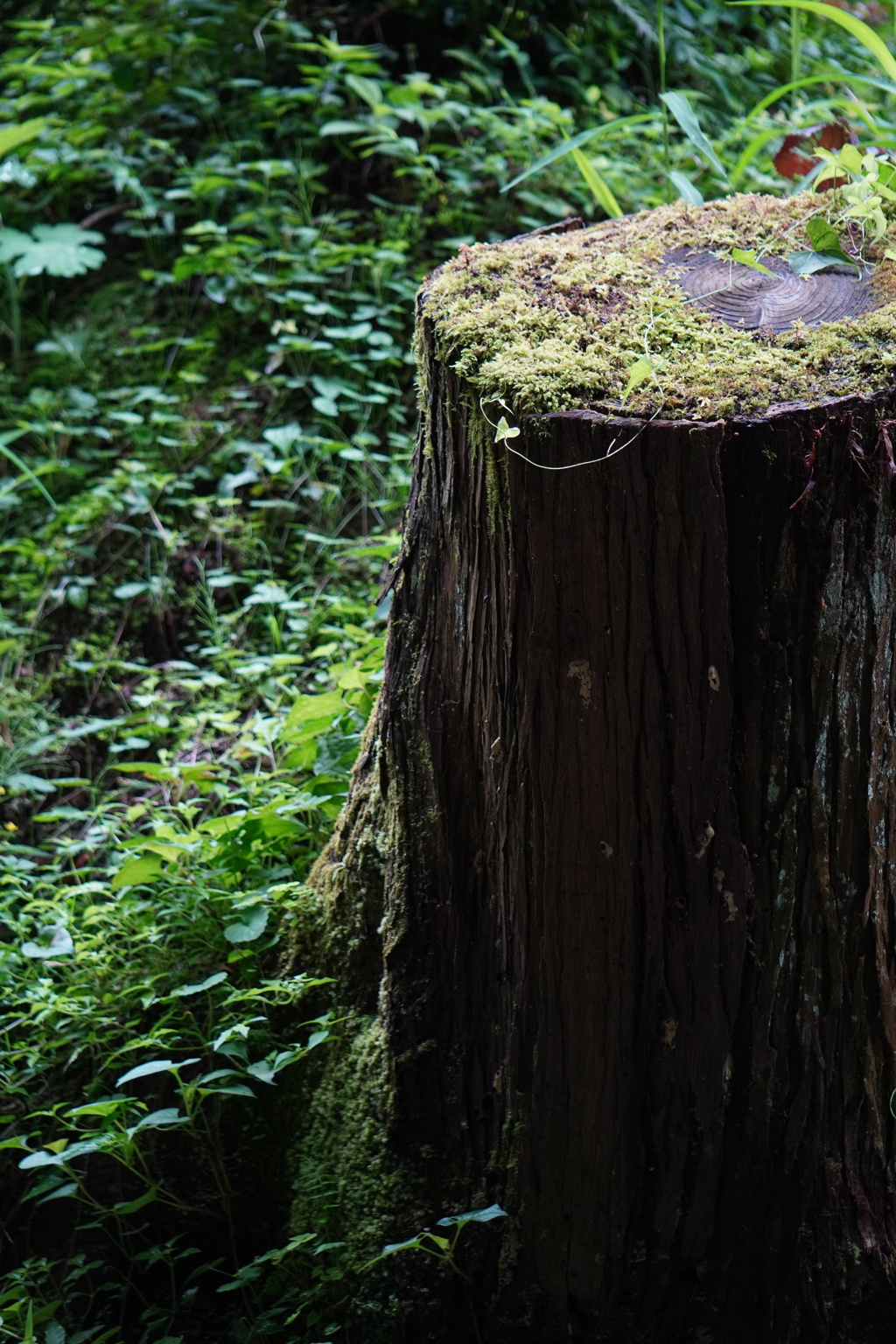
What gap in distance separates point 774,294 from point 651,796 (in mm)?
774

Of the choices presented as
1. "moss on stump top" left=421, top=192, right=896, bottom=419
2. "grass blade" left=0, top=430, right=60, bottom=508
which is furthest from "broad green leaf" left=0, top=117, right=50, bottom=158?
"moss on stump top" left=421, top=192, right=896, bottom=419

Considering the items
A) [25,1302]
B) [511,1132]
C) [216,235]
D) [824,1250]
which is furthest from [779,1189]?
[216,235]

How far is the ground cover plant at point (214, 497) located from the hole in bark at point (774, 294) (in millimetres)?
504

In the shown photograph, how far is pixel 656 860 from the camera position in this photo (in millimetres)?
1492

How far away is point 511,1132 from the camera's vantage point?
5.46 feet

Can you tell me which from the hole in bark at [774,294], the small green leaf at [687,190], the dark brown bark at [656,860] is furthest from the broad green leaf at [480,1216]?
the small green leaf at [687,190]

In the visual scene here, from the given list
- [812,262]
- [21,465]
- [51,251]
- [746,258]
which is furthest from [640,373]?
[51,251]

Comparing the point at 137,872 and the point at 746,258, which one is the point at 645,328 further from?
the point at 137,872

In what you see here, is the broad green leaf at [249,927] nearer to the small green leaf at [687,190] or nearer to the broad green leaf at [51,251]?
the small green leaf at [687,190]

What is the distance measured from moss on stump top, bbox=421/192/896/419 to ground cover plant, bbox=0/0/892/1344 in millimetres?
400

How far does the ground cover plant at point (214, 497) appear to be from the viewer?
195cm

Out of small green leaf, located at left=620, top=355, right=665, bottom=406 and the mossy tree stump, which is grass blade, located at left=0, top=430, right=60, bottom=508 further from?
small green leaf, located at left=620, top=355, right=665, bottom=406

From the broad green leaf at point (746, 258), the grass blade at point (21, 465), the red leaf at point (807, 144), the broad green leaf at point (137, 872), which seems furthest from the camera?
the grass blade at point (21, 465)

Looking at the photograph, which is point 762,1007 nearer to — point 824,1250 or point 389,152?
point 824,1250
